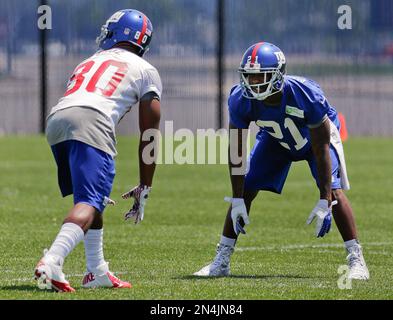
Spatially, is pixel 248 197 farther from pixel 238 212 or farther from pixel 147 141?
pixel 147 141

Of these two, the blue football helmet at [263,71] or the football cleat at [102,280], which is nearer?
the football cleat at [102,280]

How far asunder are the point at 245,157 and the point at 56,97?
20.4 m

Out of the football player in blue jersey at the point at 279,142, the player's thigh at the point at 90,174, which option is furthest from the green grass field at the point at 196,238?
the player's thigh at the point at 90,174

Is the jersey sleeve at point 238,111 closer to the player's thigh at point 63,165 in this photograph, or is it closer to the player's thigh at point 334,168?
the player's thigh at point 334,168

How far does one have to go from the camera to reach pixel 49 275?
24.7 feet

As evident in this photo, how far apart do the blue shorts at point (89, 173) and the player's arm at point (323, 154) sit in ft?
5.82

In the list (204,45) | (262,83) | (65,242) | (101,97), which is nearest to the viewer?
(65,242)

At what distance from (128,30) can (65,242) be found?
1751mm

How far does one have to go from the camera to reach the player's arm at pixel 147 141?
8.14 meters

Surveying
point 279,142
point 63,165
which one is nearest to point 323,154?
point 279,142

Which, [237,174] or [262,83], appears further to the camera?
[237,174]

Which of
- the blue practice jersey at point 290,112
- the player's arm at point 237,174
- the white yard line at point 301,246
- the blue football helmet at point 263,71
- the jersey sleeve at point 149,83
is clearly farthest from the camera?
the white yard line at point 301,246

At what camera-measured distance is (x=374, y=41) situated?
32375 mm

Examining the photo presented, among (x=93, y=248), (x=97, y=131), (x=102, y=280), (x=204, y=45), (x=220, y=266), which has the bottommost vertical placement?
(x=220, y=266)
